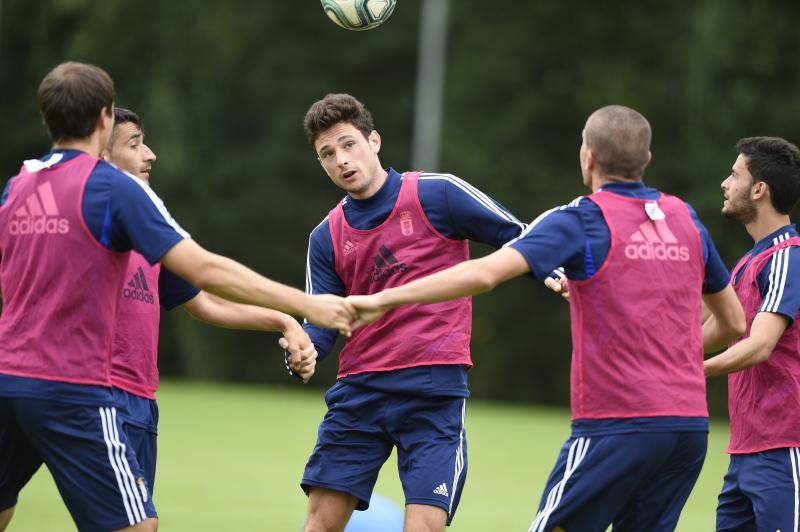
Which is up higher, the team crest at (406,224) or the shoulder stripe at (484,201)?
the shoulder stripe at (484,201)

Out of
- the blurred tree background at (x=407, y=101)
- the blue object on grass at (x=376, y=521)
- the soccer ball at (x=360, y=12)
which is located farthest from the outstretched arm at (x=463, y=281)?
the blurred tree background at (x=407, y=101)

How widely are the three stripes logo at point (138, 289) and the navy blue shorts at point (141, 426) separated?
1.58 feet

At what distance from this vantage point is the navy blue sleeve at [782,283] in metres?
5.71

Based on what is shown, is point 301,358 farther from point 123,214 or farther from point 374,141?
point 123,214

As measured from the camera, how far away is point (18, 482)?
4969 mm

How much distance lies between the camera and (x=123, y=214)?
187 inches

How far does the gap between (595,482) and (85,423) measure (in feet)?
7.04

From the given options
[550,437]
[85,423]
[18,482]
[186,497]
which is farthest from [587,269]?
[550,437]

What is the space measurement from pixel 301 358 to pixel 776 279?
2.47 m

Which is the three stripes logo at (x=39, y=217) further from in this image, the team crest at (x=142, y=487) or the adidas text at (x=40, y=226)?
the team crest at (x=142, y=487)

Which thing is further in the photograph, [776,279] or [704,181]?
[704,181]

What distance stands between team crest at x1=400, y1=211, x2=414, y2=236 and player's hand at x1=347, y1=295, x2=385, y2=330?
2.42ft

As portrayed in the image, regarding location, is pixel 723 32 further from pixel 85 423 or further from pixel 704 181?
pixel 85 423

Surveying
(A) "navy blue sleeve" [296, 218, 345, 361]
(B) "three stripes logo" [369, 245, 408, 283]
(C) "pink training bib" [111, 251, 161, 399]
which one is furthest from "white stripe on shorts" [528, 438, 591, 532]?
(C) "pink training bib" [111, 251, 161, 399]
